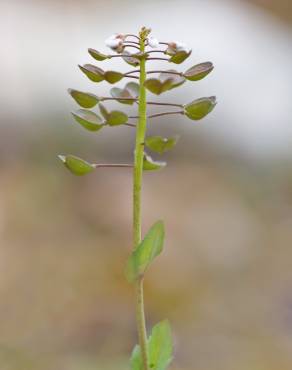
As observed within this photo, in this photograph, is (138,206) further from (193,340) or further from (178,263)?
(178,263)

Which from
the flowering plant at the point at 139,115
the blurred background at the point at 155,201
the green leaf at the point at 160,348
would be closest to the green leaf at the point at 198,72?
the flowering plant at the point at 139,115

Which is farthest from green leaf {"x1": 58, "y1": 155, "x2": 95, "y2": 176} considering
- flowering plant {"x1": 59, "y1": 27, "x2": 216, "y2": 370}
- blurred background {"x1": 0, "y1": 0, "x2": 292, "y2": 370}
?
blurred background {"x1": 0, "y1": 0, "x2": 292, "y2": 370}

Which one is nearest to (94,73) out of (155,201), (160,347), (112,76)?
(112,76)

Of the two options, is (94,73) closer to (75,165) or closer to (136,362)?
(75,165)

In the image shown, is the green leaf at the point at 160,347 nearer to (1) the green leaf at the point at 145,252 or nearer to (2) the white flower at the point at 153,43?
(1) the green leaf at the point at 145,252

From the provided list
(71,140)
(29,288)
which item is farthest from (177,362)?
(71,140)

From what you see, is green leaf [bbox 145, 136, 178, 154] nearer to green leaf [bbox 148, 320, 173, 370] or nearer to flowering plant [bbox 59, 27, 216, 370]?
flowering plant [bbox 59, 27, 216, 370]
